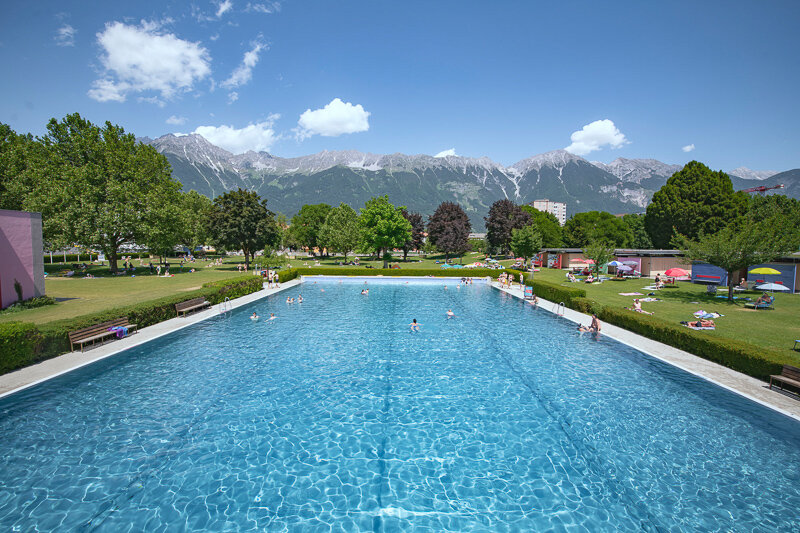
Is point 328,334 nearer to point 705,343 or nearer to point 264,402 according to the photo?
point 264,402

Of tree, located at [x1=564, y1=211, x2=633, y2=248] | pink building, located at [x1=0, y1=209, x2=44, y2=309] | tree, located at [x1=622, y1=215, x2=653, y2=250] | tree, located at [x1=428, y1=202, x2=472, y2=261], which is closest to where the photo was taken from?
pink building, located at [x1=0, y1=209, x2=44, y2=309]

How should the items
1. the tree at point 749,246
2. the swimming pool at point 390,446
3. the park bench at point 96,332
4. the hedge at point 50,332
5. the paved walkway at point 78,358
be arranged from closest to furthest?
the swimming pool at point 390,446, the paved walkway at point 78,358, the hedge at point 50,332, the park bench at point 96,332, the tree at point 749,246

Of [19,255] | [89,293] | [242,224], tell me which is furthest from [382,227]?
[19,255]

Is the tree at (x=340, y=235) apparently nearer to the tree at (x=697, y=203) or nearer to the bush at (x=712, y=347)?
the bush at (x=712, y=347)

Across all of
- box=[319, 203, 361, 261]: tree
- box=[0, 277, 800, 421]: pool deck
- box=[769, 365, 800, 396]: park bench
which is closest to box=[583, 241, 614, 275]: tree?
box=[0, 277, 800, 421]: pool deck

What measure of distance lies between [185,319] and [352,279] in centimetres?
2598

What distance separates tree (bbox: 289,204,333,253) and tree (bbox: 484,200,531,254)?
4026 cm

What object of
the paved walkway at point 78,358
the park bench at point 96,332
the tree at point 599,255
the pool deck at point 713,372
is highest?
the tree at point 599,255

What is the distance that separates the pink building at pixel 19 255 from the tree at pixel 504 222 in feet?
236

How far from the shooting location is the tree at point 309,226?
298ft

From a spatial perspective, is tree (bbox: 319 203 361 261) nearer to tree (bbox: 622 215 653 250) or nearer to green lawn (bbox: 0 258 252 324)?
green lawn (bbox: 0 258 252 324)

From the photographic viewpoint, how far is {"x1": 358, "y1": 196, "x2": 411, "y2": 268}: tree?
2479 inches

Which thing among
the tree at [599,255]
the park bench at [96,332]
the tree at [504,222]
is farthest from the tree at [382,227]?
the park bench at [96,332]

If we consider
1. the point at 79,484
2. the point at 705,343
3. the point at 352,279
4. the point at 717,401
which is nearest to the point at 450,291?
the point at 352,279
